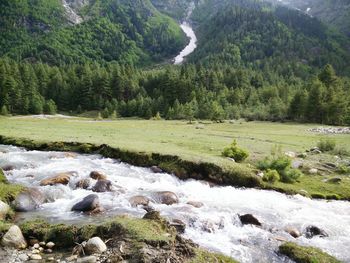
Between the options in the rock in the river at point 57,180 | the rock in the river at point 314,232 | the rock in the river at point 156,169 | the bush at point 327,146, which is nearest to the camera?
the rock in the river at point 314,232

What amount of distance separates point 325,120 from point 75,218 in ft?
291

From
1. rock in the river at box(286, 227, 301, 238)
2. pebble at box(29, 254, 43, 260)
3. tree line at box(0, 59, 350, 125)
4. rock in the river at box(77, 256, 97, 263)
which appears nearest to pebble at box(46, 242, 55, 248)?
pebble at box(29, 254, 43, 260)

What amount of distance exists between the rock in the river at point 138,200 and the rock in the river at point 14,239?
25.1ft

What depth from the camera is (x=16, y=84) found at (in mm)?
119875

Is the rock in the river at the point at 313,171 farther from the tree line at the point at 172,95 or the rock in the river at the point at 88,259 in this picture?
the tree line at the point at 172,95

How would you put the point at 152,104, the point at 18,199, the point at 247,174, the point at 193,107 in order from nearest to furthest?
the point at 18,199, the point at 247,174, the point at 193,107, the point at 152,104

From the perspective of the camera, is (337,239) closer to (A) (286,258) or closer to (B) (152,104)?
(A) (286,258)

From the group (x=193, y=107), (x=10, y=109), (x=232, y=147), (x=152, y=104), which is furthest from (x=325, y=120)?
(x=10, y=109)

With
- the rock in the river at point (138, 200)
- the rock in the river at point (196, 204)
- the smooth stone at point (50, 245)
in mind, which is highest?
the rock in the river at point (138, 200)

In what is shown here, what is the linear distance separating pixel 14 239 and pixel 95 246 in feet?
13.2

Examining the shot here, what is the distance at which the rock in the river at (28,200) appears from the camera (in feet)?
69.6

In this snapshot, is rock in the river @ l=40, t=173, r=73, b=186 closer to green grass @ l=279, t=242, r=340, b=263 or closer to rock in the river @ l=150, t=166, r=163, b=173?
rock in the river @ l=150, t=166, r=163, b=173

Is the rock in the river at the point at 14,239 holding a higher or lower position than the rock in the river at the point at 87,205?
lower

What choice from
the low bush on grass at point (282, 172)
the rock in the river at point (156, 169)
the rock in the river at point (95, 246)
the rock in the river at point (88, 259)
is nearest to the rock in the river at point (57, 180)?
the rock in the river at point (156, 169)
